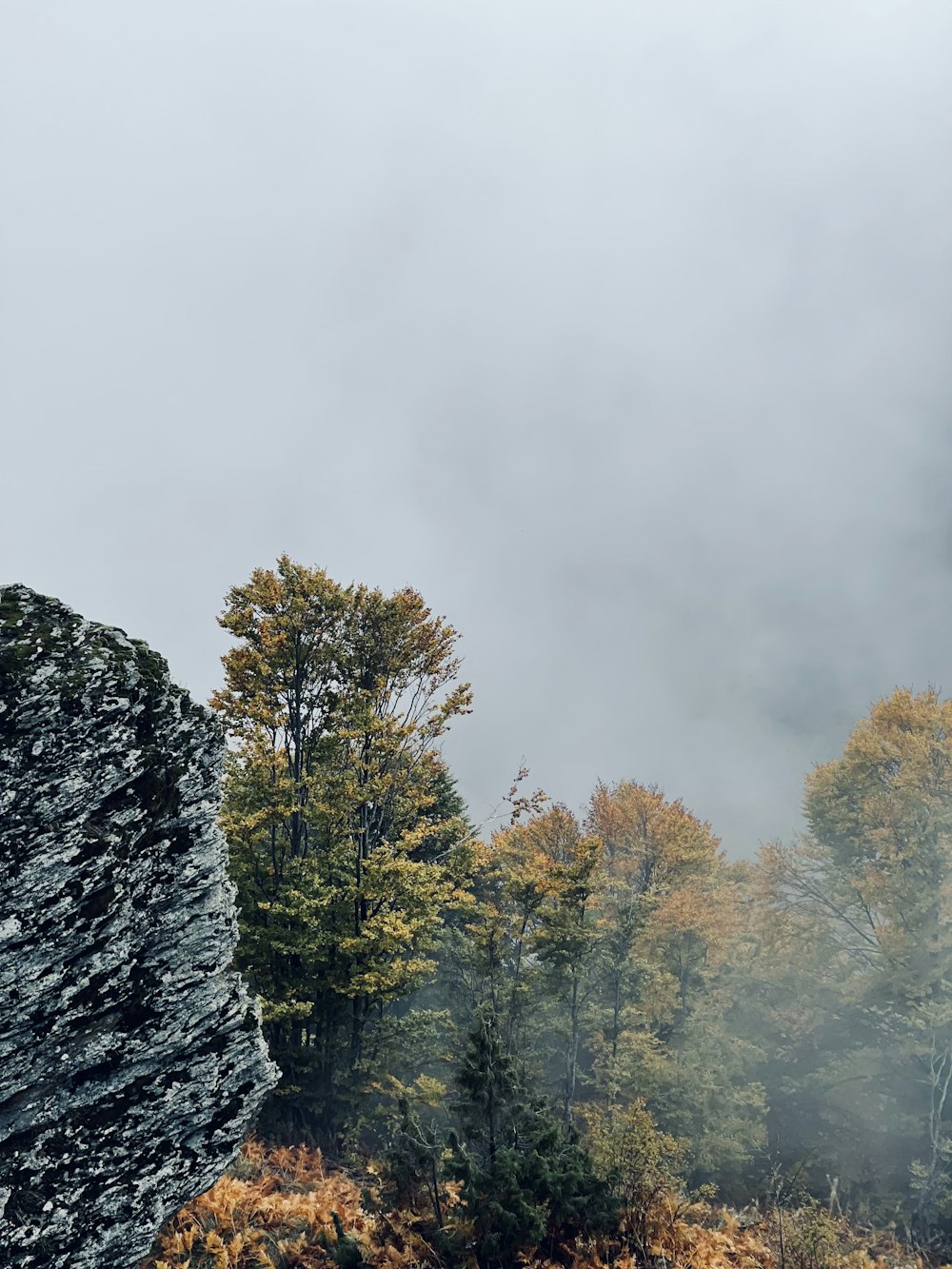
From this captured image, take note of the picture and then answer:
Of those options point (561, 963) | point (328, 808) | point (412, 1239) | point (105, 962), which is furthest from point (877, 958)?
point (105, 962)

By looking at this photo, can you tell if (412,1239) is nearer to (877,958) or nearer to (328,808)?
(328,808)

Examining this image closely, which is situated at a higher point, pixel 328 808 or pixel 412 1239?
pixel 328 808

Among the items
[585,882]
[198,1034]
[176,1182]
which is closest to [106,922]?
[198,1034]

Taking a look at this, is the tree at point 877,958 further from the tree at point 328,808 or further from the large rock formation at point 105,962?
the large rock formation at point 105,962

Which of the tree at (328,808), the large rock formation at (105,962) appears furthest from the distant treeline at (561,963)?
the large rock formation at (105,962)

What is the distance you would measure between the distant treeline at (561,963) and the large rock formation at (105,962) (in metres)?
3.17

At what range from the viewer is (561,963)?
66.1 ft

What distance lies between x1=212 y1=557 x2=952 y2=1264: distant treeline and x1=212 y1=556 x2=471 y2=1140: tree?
0.07m

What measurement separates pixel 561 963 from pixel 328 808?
10024 mm

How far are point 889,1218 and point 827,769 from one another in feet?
47.8

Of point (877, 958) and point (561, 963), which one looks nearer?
point (561, 963)

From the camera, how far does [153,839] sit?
19.4ft

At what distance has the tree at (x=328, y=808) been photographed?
14219 millimetres

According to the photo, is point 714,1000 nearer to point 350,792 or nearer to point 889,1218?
point 889,1218
